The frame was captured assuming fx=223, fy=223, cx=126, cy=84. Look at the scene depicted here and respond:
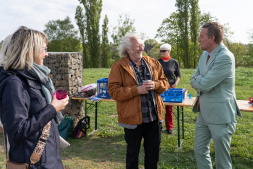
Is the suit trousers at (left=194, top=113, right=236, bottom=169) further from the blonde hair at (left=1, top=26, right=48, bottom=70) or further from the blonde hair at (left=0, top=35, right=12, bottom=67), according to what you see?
the blonde hair at (left=0, top=35, right=12, bottom=67)

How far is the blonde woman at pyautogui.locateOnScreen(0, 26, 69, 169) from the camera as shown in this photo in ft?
4.74

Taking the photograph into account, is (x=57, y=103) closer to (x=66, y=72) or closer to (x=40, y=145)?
(x=40, y=145)

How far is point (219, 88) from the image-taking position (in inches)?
104

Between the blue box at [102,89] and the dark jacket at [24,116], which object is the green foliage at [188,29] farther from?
the dark jacket at [24,116]

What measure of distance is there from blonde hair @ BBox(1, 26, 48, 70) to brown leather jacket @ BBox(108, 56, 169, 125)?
1.32 m

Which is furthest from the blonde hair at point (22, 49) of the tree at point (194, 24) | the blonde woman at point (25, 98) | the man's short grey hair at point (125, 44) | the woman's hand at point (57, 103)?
the tree at point (194, 24)

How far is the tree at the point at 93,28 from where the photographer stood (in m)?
30.5

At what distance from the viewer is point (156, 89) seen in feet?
9.51

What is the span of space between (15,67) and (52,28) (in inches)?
1967

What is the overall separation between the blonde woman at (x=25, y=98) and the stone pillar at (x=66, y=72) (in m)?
3.77

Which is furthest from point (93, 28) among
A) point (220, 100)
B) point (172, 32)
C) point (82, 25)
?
point (220, 100)

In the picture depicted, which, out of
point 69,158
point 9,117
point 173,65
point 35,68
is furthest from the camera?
point 173,65

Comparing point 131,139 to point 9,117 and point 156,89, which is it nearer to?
point 156,89

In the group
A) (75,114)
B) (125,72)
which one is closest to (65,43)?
(75,114)
